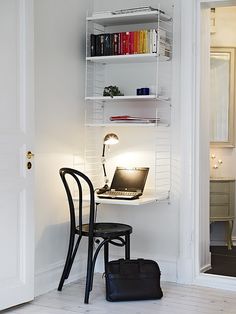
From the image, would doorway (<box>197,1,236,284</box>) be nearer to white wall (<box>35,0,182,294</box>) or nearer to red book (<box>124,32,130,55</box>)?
white wall (<box>35,0,182,294</box>)

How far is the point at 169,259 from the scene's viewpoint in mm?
4668

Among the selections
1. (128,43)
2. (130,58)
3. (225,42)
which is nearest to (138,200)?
(130,58)

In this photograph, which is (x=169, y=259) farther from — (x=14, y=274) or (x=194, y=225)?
(x=14, y=274)

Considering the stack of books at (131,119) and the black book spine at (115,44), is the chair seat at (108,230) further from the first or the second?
the black book spine at (115,44)

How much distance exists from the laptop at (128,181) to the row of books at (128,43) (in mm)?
951

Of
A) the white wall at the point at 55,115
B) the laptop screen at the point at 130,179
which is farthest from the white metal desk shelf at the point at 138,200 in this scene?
the white wall at the point at 55,115

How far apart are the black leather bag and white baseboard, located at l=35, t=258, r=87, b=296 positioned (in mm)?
505

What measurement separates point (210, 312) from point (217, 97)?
9.68 feet

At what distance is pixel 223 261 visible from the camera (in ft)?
17.5

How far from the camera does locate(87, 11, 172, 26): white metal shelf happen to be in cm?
447

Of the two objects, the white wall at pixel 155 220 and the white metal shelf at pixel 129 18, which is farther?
the white wall at pixel 155 220

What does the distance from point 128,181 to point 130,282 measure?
35.5 inches

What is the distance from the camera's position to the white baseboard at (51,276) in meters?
4.22

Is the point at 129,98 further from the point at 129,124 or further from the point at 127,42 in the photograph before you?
the point at 127,42
